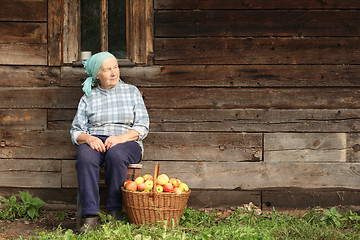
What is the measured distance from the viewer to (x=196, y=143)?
15.6 feet

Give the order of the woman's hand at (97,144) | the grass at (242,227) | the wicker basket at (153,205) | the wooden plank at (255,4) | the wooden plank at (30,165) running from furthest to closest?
the wooden plank at (30,165), the wooden plank at (255,4), the woman's hand at (97,144), the wicker basket at (153,205), the grass at (242,227)

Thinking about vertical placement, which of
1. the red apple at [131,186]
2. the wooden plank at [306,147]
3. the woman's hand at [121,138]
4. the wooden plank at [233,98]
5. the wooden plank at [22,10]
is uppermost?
the wooden plank at [22,10]

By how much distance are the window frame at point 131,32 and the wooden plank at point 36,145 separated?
827 mm

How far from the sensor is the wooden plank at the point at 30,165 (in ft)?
15.9

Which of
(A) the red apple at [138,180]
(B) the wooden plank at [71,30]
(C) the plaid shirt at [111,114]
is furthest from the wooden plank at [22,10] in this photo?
(A) the red apple at [138,180]

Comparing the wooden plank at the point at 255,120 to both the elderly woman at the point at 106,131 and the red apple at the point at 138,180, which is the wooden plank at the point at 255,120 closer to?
the elderly woman at the point at 106,131

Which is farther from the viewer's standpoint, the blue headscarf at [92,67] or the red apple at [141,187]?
the blue headscarf at [92,67]

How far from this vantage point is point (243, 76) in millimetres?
4695

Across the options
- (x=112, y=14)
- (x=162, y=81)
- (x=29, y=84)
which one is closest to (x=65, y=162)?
(x=29, y=84)

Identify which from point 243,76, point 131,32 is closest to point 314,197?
point 243,76

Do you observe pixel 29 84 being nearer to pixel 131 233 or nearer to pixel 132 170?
pixel 132 170

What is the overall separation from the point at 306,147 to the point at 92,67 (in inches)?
93.7

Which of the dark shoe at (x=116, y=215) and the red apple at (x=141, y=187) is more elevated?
the red apple at (x=141, y=187)

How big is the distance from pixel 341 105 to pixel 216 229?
1.97 m
